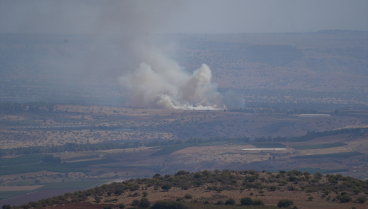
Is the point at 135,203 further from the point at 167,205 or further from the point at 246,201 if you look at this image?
the point at 246,201

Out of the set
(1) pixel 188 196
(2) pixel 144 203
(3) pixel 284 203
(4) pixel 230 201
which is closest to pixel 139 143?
(1) pixel 188 196

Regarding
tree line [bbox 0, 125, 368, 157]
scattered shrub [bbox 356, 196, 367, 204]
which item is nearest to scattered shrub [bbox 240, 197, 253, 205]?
scattered shrub [bbox 356, 196, 367, 204]

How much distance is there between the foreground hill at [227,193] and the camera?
145 feet

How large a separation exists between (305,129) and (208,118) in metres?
34.7

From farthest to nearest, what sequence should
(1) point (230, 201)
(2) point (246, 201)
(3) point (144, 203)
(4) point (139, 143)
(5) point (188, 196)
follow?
(4) point (139, 143) < (5) point (188, 196) < (1) point (230, 201) < (3) point (144, 203) < (2) point (246, 201)

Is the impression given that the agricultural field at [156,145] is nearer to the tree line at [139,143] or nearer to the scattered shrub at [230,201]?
the tree line at [139,143]

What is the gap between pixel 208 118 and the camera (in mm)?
180250

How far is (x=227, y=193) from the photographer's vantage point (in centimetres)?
4878

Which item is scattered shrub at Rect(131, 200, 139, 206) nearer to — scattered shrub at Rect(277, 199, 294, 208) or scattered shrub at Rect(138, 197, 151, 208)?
scattered shrub at Rect(138, 197, 151, 208)

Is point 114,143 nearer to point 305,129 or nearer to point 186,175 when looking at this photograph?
point 305,129

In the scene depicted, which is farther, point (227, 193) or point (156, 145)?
point (156, 145)

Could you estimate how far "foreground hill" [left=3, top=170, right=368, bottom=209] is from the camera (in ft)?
145

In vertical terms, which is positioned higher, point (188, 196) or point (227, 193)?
point (227, 193)

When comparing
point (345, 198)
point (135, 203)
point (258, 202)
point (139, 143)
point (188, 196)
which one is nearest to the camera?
point (345, 198)
